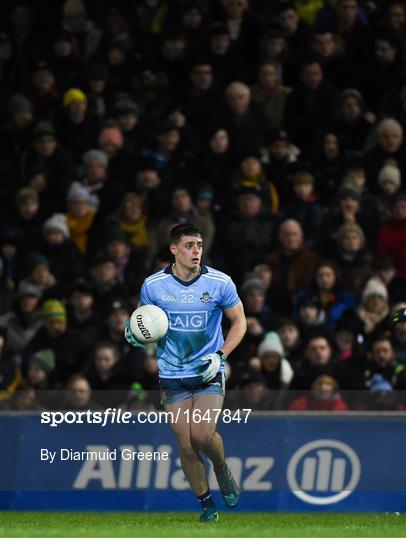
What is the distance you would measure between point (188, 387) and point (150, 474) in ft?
6.88

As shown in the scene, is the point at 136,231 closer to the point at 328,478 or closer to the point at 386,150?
the point at 386,150

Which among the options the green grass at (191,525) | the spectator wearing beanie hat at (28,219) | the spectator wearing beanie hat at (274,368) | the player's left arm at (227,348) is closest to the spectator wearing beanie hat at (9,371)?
the spectator wearing beanie hat at (28,219)

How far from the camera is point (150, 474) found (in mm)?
14828

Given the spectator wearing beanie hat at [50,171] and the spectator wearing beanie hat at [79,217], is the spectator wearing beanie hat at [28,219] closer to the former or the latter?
the spectator wearing beanie hat at [50,171]

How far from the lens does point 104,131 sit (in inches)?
770

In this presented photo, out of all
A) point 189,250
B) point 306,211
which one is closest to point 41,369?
point 306,211

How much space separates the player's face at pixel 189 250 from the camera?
12.9m

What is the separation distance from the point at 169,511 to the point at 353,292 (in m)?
4.47

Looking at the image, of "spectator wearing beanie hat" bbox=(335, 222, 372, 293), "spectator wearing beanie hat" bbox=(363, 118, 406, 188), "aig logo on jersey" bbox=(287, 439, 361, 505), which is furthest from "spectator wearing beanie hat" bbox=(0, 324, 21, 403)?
"spectator wearing beanie hat" bbox=(363, 118, 406, 188)

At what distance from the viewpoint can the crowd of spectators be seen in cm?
1706

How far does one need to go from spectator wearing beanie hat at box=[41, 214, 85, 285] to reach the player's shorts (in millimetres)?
5515

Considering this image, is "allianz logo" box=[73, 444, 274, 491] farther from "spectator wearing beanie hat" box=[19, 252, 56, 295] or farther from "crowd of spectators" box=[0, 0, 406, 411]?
"spectator wearing beanie hat" box=[19, 252, 56, 295]

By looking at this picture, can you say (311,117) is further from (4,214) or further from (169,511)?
(169,511)

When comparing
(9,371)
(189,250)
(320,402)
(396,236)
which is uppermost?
(189,250)
